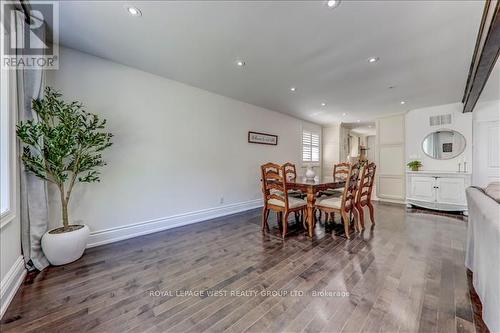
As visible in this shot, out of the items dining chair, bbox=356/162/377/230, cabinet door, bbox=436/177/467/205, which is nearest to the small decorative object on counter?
cabinet door, bbox=436/177/467/205

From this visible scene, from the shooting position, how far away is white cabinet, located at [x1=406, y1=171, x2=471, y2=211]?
161 inches

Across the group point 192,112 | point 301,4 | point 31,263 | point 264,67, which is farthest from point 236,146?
point 31,263

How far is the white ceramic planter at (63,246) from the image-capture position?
196 cm

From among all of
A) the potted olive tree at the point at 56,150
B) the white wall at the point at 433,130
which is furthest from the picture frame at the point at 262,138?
the white wall at the point at 433,130

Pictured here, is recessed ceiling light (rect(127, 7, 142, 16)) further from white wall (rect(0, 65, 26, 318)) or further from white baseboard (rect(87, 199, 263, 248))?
white baseboard (rect(87, 199, 263, 248))

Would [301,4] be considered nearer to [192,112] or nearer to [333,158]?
[192,112]

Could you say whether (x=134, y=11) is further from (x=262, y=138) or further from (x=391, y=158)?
(x=391, y=158)

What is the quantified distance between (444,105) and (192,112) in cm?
568

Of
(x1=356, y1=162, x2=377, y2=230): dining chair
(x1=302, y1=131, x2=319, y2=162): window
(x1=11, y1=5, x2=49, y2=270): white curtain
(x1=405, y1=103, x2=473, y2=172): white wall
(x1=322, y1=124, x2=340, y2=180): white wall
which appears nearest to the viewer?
(x1=11, y1=5, x2=49, y2=270): white curtain

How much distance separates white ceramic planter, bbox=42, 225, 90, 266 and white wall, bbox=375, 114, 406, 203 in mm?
6547

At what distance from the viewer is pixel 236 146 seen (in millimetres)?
4332

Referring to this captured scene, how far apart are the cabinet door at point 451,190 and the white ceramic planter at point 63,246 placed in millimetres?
6383

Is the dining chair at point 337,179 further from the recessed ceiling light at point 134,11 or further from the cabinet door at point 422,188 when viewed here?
the recessed ceiling light at point 134,11

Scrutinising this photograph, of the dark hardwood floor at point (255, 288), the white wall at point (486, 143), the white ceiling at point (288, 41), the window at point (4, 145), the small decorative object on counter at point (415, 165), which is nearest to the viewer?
the dark hardwood floor at point (255, 288)
